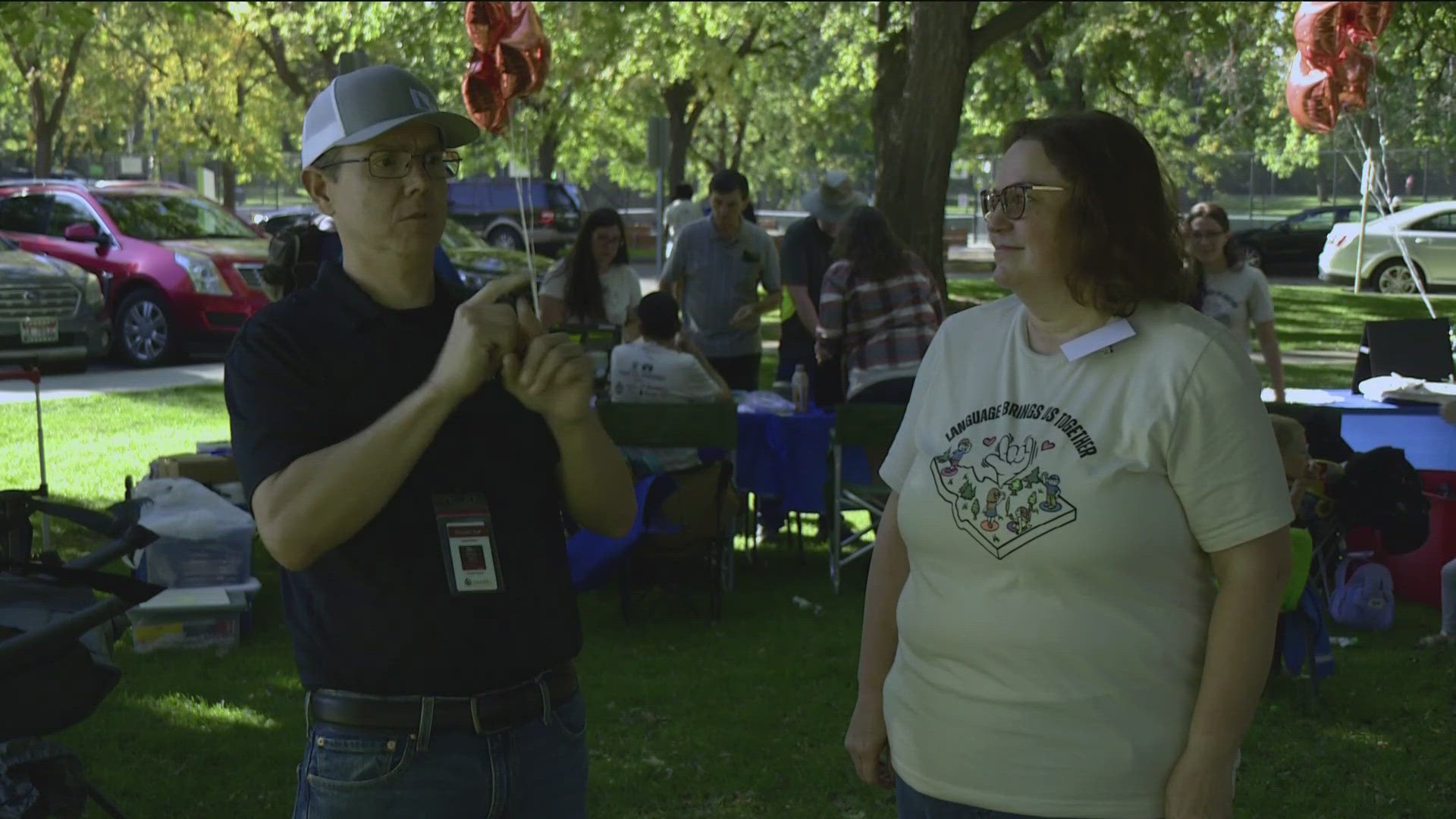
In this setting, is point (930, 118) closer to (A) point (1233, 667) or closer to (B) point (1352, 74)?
(B) point (1352, 74)

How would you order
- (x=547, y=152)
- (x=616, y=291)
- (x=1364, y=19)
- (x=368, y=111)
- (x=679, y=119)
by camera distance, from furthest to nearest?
1. (x=547, y=152)
2. (x=679, y=119)
3. (x=1364, y=19)
4. (x=616, y=291)
5. (x=368, y=111)

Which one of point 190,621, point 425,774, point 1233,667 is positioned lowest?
point 190,621

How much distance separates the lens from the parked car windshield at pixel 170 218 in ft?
57.1

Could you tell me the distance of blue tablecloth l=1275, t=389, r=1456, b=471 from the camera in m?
8.31

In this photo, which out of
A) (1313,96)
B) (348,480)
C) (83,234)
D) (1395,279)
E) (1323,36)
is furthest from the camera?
(1395,279)

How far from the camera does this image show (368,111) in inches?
91.3

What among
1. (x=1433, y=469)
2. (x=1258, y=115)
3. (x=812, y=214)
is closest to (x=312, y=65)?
(x=1258, y=115)

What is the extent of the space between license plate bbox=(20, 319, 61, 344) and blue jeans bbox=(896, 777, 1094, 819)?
1447 cm

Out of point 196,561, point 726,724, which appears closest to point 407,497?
point 726,724

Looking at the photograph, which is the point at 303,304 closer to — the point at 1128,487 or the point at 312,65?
the point at 1128,487

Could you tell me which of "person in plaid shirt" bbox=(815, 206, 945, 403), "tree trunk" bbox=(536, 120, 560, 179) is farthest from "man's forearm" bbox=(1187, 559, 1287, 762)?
"tree trunk" bbox=(536, 120, 560, 179)

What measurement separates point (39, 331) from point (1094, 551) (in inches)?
587

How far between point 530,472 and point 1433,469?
7094 mm

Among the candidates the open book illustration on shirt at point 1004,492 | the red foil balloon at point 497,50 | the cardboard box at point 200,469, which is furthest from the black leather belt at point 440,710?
the red foil balloon at point 497,50
